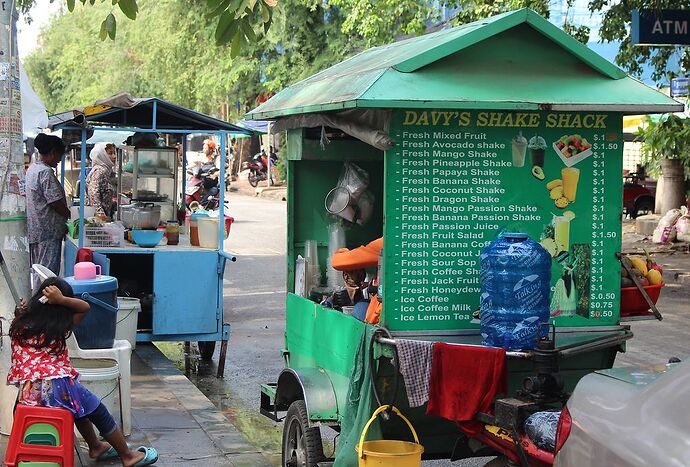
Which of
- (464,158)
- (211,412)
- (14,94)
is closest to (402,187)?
(464,158)

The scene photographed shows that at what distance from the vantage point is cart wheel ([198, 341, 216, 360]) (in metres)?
9.98

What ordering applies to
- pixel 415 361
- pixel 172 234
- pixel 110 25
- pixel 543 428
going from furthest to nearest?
pixel 172 234 < pixel 110 25 < pixel 415 361 < pixel 543 428

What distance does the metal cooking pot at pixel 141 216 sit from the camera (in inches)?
375

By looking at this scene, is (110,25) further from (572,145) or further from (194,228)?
(194,228)

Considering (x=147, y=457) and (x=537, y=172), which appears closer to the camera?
(x=537, y=172)

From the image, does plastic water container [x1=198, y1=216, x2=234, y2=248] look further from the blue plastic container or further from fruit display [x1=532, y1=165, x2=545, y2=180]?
fruit display [x1=532, y1=165, x2=545, y2=180]

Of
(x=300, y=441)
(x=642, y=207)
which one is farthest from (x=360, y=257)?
(x=642, y=207)

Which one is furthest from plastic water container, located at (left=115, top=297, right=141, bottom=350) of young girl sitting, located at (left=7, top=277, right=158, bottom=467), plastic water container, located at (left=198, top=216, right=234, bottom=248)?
young girl sitting, located at (left=7, top=277, right=158, bottom=467)

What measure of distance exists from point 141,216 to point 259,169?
97.9 feet

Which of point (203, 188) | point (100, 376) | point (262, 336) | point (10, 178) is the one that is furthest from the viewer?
point (203, 188)

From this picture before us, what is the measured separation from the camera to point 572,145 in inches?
197

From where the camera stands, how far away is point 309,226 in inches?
256

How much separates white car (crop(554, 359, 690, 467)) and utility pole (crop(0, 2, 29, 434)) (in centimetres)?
377

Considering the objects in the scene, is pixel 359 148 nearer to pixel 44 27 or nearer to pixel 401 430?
pixel 401 430
